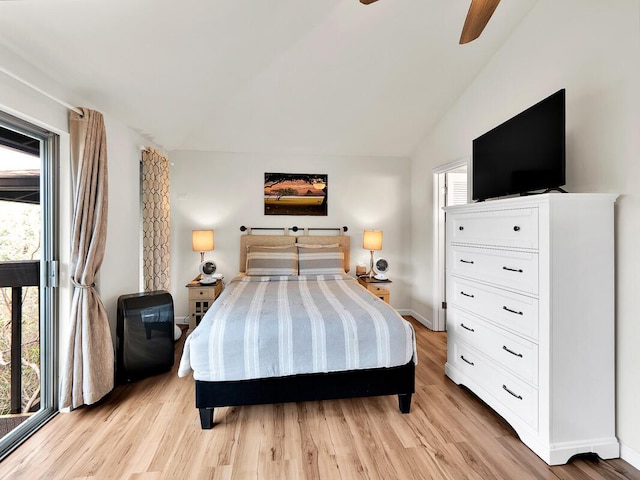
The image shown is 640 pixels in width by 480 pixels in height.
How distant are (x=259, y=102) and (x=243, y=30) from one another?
1113 mm

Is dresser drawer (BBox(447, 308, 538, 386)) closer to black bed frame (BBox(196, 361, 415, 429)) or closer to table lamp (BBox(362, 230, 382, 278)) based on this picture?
black bed frame (BBox(196, 361, 415, 429))

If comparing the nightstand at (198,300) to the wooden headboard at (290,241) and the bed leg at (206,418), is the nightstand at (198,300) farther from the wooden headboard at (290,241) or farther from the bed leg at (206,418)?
the bed leg at (206,418)

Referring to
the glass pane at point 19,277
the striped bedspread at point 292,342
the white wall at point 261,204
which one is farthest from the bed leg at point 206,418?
the white wall at point 261,204

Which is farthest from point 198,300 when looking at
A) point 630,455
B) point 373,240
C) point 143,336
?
point 630,455

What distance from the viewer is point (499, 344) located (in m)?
1.94

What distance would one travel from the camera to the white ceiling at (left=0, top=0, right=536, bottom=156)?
1.76m

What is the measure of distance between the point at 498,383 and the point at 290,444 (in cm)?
140

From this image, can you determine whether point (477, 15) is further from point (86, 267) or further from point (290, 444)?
point (86, 267)

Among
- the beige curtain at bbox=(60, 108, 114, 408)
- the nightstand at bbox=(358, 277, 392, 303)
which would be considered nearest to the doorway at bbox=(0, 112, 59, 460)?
the beige curtain at bbox=(60, 108, 114, 408)

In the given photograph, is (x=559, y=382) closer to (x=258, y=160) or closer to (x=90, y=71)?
(x=90, y=71)

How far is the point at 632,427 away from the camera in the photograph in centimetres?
161

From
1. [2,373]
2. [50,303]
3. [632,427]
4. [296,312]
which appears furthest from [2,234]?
[632,427]

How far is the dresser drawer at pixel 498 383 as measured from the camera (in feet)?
5.62

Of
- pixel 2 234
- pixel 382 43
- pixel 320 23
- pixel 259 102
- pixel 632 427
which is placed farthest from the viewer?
pixel 259 102
